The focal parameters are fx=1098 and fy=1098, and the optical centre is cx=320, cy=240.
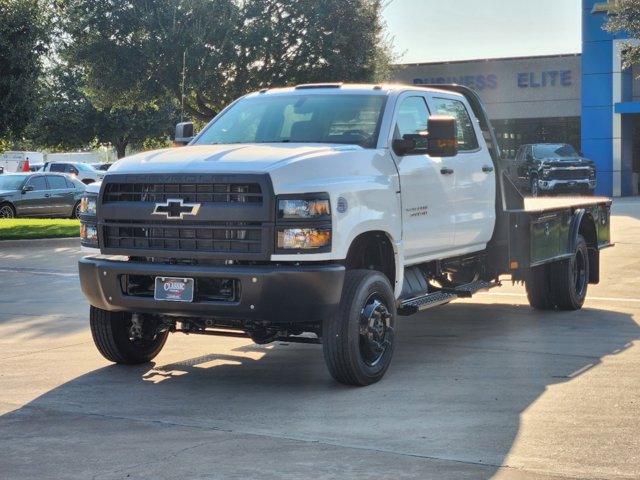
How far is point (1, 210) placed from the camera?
29.0 metres

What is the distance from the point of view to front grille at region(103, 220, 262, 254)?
7254mm

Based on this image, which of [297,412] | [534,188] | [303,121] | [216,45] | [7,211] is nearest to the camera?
[297,412]

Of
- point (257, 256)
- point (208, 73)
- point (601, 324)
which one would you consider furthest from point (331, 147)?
point (208, 73)

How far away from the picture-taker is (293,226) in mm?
7160

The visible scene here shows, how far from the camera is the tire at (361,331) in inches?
293

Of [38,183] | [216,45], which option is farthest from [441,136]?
[216,45]

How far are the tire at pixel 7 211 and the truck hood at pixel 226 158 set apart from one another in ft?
71.9

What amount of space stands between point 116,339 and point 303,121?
88.1 inches

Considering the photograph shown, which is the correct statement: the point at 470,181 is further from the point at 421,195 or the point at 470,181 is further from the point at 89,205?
the point at 89,205

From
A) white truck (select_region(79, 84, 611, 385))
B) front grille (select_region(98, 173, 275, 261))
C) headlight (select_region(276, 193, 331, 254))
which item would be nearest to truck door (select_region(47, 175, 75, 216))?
white truck (select_region(79, 84, 611, 385))

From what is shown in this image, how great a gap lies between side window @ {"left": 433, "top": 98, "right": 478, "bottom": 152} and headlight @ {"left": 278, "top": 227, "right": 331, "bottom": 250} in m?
2.72

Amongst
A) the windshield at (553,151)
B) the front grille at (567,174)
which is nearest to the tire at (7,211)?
the front grille at (567,174)

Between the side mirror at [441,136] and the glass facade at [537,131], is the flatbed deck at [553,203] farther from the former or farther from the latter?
the glass facade at [537,131]

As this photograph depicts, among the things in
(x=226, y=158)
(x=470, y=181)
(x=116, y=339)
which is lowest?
(x=116, y=339)
